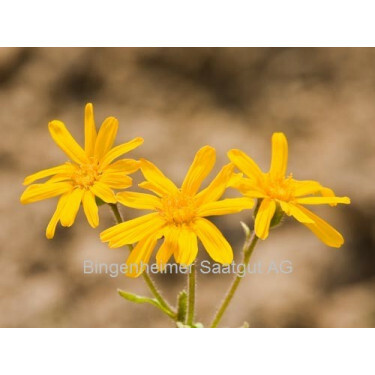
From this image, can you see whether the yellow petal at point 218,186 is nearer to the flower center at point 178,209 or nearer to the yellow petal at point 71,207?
the flower center at point 178,209

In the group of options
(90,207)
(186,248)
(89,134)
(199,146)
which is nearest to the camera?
(186,248)

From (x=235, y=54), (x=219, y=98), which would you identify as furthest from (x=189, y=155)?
(x=235, y=54)

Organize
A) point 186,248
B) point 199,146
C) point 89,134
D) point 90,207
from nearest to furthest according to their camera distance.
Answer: point 186,248 → point 90,207 → point 89,134 → point 199,146

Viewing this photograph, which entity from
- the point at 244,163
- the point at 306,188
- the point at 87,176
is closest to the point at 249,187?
the point at 244,163

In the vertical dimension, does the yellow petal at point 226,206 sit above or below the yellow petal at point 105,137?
below

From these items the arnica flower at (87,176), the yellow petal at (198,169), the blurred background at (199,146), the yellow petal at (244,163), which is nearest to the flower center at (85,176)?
the arnica flower at (87,176)

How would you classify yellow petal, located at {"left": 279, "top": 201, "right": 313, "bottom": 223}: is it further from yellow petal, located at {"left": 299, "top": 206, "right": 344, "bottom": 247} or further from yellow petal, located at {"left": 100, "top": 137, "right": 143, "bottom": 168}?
yellow petal, located at {"left": 100, "top": 137, "right": 143, "bottom": 168}

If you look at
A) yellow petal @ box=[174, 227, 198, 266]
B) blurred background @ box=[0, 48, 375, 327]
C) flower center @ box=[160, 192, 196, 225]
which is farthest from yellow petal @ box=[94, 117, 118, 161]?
blurred background @ box=[0, 48, 375, 327]

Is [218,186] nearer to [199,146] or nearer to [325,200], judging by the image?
[325,200]

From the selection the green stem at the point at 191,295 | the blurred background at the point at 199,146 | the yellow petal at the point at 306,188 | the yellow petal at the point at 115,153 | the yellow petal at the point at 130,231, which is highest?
the blurred background at the point at 199,146
